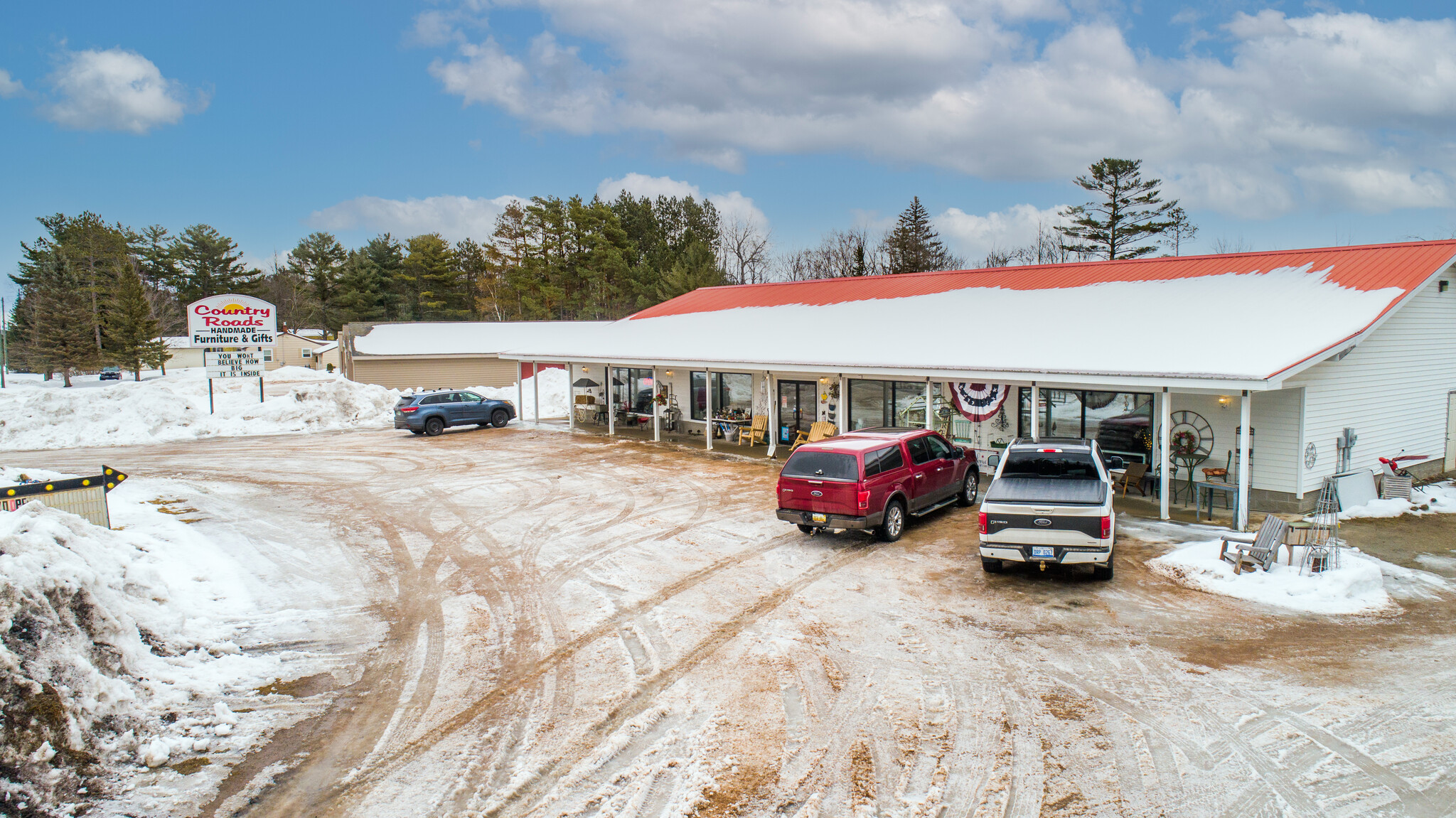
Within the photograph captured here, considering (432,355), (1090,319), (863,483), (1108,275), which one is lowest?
(863,483)

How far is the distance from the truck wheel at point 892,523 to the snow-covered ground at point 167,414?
2021 centimetres

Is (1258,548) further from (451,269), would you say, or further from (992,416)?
(451,269)

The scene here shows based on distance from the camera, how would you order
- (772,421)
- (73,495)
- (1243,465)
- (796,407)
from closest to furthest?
1. (73,495)
2. (1243,465)
3. (772,421)
4. (796,407)

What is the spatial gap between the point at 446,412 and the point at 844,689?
77.8ft

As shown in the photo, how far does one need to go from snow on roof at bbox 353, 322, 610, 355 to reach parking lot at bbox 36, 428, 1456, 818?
32.4 meters

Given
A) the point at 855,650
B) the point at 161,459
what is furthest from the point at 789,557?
the point at 161,459

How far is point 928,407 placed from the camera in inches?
685

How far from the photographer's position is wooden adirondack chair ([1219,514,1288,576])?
9953mm

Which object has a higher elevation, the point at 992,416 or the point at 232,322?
the point at 232,322

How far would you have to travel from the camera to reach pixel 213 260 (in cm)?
7550

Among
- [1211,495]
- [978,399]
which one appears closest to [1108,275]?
[978,399]

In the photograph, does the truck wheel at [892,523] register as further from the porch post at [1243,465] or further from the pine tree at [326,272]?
the pine tree at [326,272]

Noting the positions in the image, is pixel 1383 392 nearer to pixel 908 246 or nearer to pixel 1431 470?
pixel 1431 470

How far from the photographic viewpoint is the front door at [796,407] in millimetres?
21844
